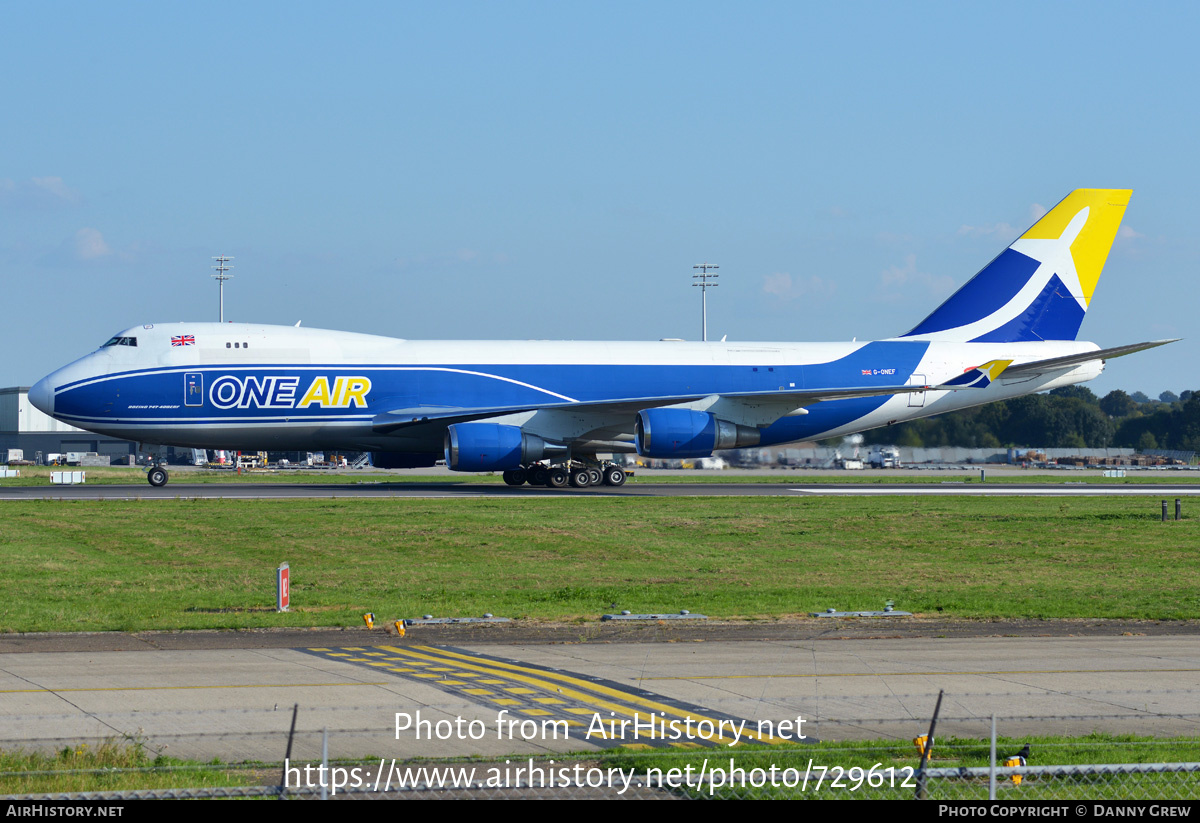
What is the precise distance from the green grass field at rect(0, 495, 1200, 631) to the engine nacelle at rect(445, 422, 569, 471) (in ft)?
7.98

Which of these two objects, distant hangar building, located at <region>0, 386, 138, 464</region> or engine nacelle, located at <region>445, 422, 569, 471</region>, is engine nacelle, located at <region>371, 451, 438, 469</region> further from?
distant hangar building, located at <region>0, 386, 138, 464</region>

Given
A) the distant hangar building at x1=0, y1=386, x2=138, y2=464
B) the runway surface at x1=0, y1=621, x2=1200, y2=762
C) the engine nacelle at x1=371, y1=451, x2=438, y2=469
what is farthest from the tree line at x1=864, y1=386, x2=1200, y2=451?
the distant hangar building at x1=0, y1=386, x2=138, y2=464

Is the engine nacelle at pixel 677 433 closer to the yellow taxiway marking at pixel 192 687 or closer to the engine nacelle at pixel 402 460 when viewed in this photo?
the engine nacelle at pixel 402 460

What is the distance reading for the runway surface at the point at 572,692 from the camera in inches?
451

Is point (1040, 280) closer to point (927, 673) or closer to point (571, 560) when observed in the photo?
point (571, 560)

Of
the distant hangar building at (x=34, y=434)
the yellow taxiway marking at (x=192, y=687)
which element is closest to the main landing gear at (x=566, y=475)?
the yellow taxiway marking at (x=192, y=687)

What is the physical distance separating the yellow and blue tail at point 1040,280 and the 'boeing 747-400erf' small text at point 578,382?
0.07m

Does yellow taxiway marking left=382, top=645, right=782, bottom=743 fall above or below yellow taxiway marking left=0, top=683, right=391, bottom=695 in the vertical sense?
below

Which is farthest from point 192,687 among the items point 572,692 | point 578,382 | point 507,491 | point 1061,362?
point 1061,362

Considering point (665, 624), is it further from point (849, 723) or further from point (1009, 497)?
point (1009, 497)

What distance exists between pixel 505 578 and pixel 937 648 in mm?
10281

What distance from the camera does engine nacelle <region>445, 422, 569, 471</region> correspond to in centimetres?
4231

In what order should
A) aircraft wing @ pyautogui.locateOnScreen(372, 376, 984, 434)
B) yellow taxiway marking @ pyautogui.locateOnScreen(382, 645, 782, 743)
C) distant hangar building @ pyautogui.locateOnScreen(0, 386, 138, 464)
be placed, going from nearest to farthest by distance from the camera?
yellow taxiway marking @ pyautogui.locateOnScreen(382, 645, 782, 743)
aircraft wing @ pyautogui.locateOnScreen(372, 376, 984, 434)
distant hangar building @ pyautogui.locateOnScreen(0, 386, 138, 464)

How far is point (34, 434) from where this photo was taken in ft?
421
